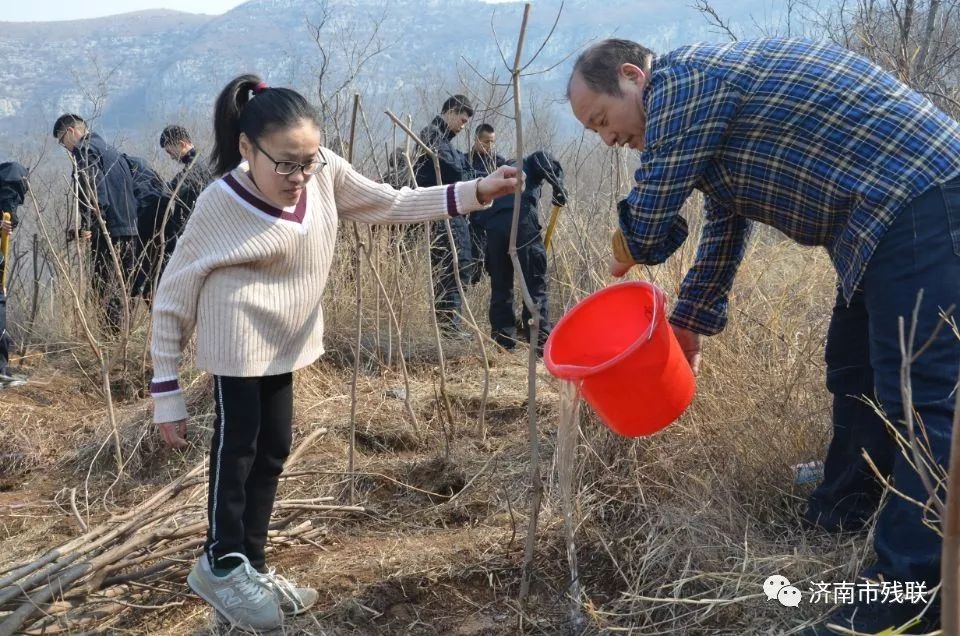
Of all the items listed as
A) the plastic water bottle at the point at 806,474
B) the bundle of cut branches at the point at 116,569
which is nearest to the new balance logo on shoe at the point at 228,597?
the bundle of cut branches at the point at 116,569

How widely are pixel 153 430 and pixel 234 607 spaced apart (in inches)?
79.8

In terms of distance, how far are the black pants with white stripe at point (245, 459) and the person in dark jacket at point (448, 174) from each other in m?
3.32

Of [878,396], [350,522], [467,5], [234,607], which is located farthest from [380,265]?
[467,5]

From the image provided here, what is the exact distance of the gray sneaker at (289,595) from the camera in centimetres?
240

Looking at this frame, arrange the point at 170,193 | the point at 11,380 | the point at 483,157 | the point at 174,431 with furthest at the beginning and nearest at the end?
the point at 483,157 < the point at 170,193 < the point at 11,380 < the point at 174,431

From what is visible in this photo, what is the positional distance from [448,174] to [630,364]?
A: 15.1ft

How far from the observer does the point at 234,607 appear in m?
2.31

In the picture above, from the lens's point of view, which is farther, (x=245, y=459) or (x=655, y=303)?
(x=245, y=459)

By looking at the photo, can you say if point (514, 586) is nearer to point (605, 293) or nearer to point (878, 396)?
point (605, 293)

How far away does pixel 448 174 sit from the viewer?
6492 mm

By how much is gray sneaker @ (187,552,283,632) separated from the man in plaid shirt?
1249mm

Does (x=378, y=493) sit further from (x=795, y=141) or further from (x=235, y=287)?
(x=795, y=141)

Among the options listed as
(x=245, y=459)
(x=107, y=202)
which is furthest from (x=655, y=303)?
(x=107, y=202)

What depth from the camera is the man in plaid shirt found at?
1.86 meters
